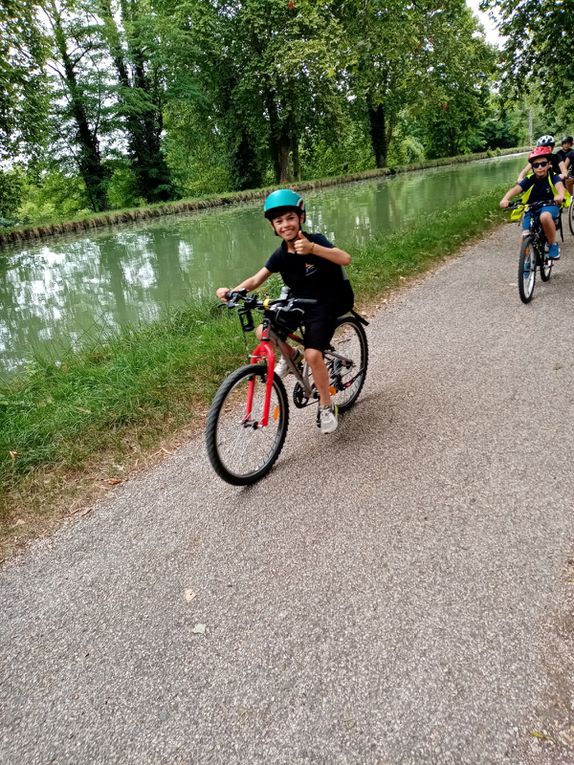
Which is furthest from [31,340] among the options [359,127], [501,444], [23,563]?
[359,127]

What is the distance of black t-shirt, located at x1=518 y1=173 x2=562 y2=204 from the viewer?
6363mm

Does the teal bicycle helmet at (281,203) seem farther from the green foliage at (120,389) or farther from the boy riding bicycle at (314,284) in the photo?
the green foliage at (120,389)

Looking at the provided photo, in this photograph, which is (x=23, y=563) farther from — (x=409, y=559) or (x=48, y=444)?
(x=409, y=559)

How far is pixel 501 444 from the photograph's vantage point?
3439 millimetres

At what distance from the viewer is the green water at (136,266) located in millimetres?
8680

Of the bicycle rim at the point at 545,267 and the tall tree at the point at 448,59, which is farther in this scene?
the tall tree at the point at 448,59

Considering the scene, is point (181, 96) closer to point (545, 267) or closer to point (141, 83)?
point (141, 83)

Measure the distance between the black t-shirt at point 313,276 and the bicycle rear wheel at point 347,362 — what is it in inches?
18.2

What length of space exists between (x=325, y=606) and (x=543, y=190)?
257 inches

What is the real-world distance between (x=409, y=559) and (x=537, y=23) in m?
14.9

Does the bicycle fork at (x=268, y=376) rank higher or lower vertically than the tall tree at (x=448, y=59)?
lower

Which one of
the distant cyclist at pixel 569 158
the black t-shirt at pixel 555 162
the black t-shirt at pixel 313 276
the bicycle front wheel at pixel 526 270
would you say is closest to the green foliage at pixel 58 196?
the distant cyclist at pixel 569 158

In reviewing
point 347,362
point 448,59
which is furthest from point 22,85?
point 347,362

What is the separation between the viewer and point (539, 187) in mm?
6457
